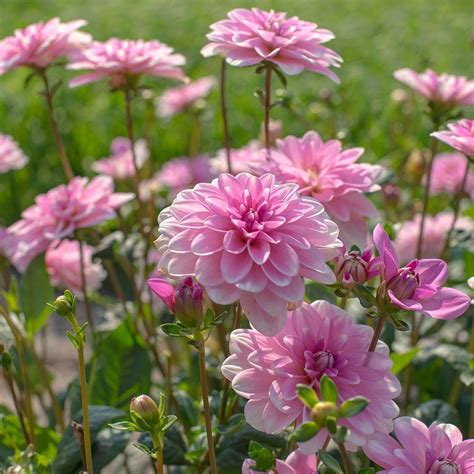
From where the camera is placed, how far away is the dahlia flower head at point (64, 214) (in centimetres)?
99

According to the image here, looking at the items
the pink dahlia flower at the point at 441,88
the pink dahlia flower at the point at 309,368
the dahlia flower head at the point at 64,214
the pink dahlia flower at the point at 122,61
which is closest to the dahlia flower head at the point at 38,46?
the pink dahlia flower at the point at 122,61

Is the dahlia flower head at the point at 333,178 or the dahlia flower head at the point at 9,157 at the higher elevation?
the dahlia flower head at the point at 333,178

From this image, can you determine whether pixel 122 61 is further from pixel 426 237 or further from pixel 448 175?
pixel 448 175

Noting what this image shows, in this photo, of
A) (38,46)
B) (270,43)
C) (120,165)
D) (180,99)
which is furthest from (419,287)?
(180,99)

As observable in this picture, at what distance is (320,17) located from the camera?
4410 millimetres

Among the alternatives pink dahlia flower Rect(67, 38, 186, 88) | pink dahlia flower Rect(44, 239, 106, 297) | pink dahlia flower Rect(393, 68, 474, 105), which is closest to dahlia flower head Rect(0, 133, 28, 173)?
pink dahlia flower Rect(44, 239, 106, 297)

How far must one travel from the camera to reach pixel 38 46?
1.03m

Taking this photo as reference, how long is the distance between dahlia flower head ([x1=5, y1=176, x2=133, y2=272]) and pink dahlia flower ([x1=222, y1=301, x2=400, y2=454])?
0.40m

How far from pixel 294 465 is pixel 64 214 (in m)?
0.48

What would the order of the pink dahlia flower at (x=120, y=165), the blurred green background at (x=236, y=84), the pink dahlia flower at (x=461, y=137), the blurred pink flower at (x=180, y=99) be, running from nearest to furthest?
the pink dahlia flower at (x=461, y=137)
the pink dahlia flower at (x=120, y=165)
the blurred pink flower at (x=180, y=99)
the blurred green background at (x=236, y=84)

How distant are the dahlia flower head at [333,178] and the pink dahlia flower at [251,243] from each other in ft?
0.54

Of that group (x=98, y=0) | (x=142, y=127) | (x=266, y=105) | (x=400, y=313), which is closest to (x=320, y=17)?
(x=98, y=0)

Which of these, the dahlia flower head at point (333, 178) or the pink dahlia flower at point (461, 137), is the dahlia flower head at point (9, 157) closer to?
the dahlia flower head at point (333, 178)

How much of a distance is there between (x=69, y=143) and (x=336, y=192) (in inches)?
75.4
